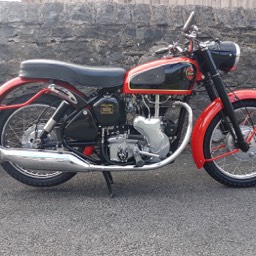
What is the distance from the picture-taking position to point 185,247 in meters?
3.33

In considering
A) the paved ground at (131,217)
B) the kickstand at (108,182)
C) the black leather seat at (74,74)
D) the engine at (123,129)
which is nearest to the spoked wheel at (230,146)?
the paved ground at (131,217)

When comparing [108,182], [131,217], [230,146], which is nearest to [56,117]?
[108,182]

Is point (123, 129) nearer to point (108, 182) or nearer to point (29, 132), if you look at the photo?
point (108, 182)

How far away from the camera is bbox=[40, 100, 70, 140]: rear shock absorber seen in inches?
164

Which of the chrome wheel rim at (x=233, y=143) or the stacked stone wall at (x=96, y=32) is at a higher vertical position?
the stacked stone wall at (x=96, y=32)

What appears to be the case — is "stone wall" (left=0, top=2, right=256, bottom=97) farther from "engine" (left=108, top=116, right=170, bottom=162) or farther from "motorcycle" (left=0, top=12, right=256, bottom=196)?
"engine" (left=108, top=116, right=170, bottom=162)

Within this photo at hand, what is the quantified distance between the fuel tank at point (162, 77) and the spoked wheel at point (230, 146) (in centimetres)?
49

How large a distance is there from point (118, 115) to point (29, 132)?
31.8 inches

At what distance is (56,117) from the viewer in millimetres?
4184

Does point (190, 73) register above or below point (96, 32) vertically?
below

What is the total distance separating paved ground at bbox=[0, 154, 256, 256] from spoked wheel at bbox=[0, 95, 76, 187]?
132mm

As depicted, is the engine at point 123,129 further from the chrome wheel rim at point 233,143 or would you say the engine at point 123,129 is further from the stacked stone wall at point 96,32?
the stacked stone wall at point 96,32

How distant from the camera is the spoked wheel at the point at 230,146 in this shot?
14.4ft

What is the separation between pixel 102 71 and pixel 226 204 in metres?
1.53
